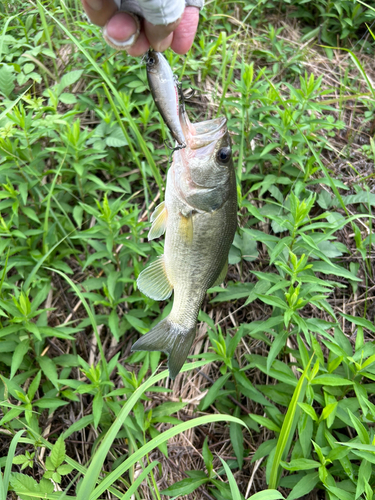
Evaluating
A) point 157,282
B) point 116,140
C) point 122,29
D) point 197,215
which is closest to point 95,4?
point 122,29

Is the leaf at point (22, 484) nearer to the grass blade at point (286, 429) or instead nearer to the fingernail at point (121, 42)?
the grass blade at point (286, 429)

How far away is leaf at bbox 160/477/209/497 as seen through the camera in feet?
7.00

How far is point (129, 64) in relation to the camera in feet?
11.3

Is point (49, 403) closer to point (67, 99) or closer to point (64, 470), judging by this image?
point (64, 470)

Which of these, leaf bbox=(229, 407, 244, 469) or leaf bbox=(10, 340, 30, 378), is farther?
leaf bbox=(229, 407, 244, 469)

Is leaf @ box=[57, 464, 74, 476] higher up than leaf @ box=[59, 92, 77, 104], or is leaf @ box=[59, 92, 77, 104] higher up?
leaf @ box=[59, 92, 77, 104]

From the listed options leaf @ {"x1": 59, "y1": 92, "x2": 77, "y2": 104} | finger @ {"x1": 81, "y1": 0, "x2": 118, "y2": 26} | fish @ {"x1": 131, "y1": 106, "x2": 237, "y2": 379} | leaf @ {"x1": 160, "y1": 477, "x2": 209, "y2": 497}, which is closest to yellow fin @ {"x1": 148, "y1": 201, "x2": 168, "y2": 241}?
fish @ {"x1": 131, "y1": 106, "x2": 237, "y2": 379}

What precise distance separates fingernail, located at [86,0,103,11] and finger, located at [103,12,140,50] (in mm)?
61

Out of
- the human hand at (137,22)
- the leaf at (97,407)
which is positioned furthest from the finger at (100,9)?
the leaf at (97,407)

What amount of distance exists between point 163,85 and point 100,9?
0.45 m

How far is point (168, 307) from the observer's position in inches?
96.8

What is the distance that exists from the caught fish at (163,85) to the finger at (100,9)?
26 centimetres

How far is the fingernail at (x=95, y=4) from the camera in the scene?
145 centimetres

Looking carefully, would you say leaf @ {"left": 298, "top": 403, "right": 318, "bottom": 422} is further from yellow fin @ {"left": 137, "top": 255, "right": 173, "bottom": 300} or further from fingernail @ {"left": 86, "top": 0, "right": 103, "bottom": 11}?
fingernail @ {"left": 86, "top": 0, "right": 103, "bottom": 11}
